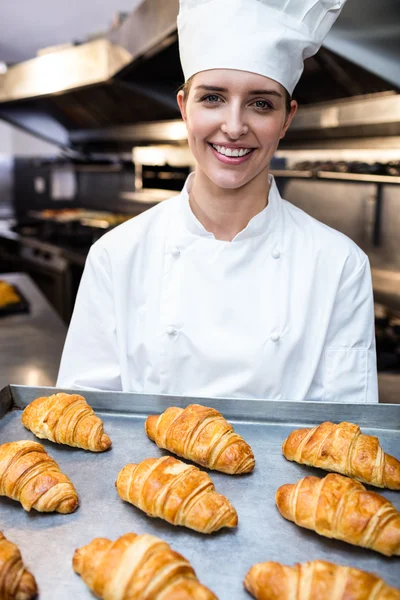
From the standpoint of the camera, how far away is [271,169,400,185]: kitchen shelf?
9.63 feet

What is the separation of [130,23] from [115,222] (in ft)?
9.57

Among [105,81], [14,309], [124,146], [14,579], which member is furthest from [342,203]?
[124,146]

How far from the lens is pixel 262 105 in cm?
152

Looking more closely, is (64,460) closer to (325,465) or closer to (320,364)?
(325,465)

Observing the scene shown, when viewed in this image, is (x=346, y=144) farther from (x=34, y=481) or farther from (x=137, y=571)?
(x=137, y=571)

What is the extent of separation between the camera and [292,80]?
1617mm

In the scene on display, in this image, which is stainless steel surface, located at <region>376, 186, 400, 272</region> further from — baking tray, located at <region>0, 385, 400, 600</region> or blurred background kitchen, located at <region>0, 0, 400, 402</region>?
baking tray, located at <region>0, 385, 400, 600</region>

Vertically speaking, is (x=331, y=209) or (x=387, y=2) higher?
(x=387, y=2)

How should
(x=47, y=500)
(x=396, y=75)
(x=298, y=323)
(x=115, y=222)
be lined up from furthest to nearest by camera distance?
(x=115, y=222), (x=396, y=75), (x=298, y=323), (x=47, y=500)

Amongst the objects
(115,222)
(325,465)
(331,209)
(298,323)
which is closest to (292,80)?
(298,323)

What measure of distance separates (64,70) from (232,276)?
15.8 ft

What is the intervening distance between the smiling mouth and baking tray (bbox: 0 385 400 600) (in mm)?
638

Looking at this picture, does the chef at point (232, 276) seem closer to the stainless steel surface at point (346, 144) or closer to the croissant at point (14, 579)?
the croissant at point (14, 579)

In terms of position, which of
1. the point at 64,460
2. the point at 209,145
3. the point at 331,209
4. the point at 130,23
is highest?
the point at 130,23
